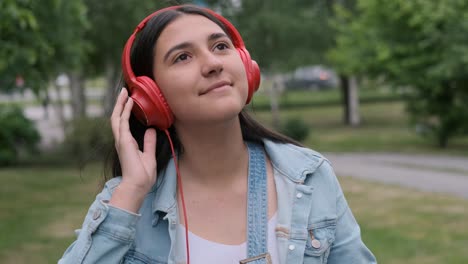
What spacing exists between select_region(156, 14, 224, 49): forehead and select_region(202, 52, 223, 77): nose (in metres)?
0.09

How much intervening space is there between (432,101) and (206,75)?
15845 mm

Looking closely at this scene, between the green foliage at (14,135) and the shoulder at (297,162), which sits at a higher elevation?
the shoulder at (297,162)

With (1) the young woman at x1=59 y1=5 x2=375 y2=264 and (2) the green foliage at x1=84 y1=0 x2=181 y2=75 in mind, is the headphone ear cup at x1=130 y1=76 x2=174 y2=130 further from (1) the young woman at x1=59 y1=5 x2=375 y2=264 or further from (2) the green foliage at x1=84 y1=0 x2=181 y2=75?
(2) the green foliage at x1=84 y1=0 x2=181 y2=75

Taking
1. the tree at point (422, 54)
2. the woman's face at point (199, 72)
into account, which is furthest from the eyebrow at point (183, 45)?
the tree at point (422, 54)

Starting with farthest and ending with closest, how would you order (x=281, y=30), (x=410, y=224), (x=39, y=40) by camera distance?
1. (x=281, y=30)
2. (x=39, y=40)
3. (x=410, y=224)

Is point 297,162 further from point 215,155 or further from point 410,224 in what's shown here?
point 410,224

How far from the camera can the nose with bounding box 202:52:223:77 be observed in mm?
2025

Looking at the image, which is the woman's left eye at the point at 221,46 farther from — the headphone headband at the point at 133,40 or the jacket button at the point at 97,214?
the jacket button at the point at 97,214

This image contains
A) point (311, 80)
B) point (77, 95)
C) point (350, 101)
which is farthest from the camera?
point (311, 80)

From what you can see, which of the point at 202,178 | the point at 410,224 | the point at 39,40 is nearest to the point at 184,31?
the point at 202,178

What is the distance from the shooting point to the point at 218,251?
2.04 meters

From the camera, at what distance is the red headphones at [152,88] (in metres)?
2.11

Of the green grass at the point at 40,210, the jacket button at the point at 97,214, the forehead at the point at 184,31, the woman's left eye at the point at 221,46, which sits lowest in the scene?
the green grass at the point at 40,210

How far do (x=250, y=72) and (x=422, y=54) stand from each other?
14425 mm
